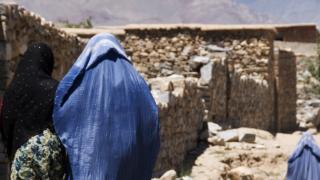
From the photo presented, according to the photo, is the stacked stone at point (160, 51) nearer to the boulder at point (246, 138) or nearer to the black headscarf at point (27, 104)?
the boulder at point (246, 138)

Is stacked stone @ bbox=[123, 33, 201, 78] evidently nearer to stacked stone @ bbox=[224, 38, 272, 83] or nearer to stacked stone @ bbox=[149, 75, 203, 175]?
stacked stone @ bbox=[224, 38, 272, 83]

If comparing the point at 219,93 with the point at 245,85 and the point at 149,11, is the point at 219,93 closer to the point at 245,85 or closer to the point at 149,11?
the point at 245,85

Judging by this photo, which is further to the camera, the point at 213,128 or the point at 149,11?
the point at 149,11

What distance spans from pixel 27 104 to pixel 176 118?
6.12 metres

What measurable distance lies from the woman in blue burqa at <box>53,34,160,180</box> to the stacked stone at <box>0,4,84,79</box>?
176 centimetres

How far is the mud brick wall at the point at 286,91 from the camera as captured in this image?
64.3ft

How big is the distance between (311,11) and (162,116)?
16889cm

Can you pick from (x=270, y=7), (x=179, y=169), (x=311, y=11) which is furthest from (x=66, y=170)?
(x=270, y=7)

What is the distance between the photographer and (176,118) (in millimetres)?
10086

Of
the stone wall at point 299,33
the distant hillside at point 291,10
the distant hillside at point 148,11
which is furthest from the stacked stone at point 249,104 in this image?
the distant hillside at point 291,10

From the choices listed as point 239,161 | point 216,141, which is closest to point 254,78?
point 216,141

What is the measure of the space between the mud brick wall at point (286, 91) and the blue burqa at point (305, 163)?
10720mm

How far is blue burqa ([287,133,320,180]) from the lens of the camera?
844cm

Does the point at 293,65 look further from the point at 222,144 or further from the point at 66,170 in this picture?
the point at 66,170
